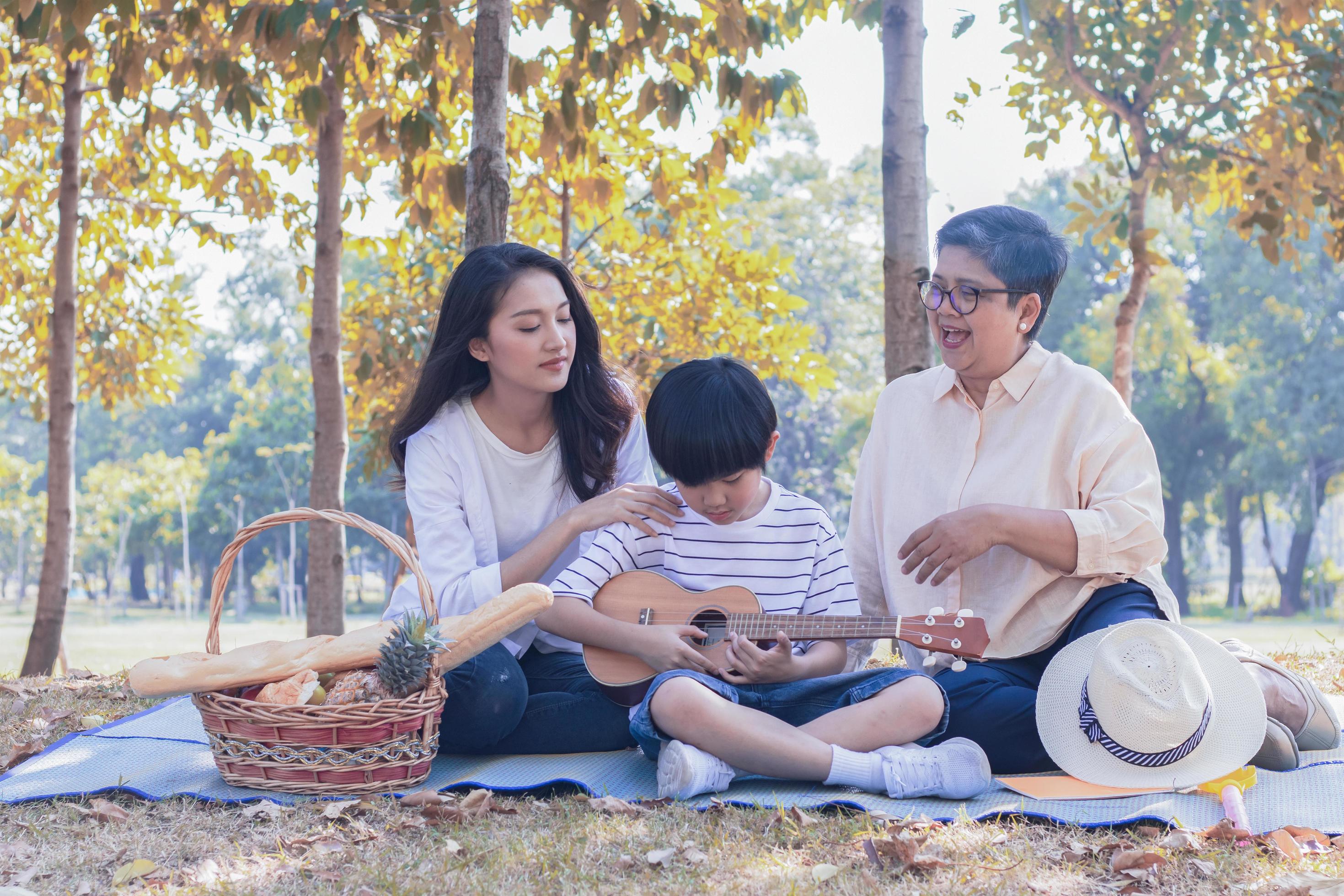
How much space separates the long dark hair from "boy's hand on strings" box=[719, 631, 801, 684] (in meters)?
0.88

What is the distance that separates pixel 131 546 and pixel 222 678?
163ft

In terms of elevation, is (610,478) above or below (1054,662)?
above

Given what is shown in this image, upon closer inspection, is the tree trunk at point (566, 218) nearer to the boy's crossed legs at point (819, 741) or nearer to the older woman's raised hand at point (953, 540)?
the older woman's raised hand at point (953, 540)

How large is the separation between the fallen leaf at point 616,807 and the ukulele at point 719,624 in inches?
16.2

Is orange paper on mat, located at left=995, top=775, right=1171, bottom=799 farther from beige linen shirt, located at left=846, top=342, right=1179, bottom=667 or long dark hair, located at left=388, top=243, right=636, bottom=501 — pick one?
long dark hair, located at left=388, top=243, right=636, bottom=501

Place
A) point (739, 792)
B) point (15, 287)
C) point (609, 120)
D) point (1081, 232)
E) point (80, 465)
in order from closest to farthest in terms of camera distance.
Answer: point (739, 792) → point (609, 120) → point (1081, 232) → point (15, 287) → point (80, 465)

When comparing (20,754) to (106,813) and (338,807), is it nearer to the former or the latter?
(106,813)

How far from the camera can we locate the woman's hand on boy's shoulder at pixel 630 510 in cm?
327

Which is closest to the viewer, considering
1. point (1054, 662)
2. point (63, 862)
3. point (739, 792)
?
point (63, 862)

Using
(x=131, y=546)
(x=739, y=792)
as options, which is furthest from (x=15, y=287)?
(x=131, y=546)

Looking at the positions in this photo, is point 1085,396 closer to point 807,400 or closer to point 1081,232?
point 1081,232

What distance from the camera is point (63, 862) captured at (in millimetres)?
2418

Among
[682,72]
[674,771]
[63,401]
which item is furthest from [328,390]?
[674,771]

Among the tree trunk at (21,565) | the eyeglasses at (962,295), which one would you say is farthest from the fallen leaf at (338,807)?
the tree trunk at (21,565)
